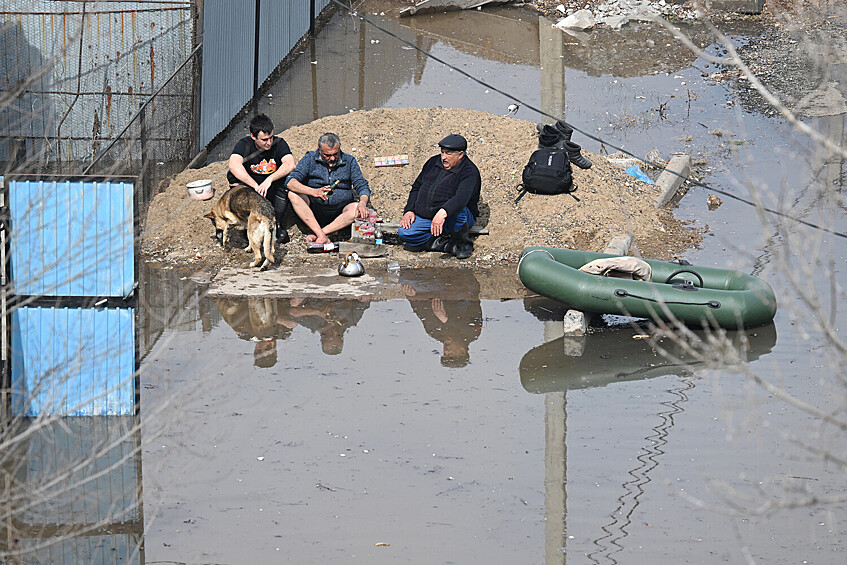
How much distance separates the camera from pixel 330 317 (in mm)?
9234

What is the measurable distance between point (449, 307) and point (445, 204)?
1298 mm

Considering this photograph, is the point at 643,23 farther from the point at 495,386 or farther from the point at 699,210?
the point at 495,386

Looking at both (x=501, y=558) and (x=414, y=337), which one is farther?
(x=414, y=337)

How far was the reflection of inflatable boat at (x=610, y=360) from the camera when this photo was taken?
316 inches

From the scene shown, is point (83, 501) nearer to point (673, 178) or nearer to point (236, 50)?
point (673, 178)

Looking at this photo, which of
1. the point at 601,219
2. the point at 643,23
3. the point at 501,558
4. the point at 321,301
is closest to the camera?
the point at 501,558

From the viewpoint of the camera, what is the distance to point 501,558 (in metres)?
5.73

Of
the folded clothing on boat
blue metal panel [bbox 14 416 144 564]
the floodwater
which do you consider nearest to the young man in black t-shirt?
the floodwater

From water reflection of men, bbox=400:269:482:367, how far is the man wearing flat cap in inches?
17.3

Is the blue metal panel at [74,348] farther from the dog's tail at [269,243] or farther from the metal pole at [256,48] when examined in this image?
the metal pole at [256,48]

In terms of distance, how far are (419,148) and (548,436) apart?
586 centimetres

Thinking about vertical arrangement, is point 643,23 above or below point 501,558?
above

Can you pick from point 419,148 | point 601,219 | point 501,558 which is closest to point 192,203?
point 419,148

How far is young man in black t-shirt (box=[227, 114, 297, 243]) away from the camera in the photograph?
34.8ft
